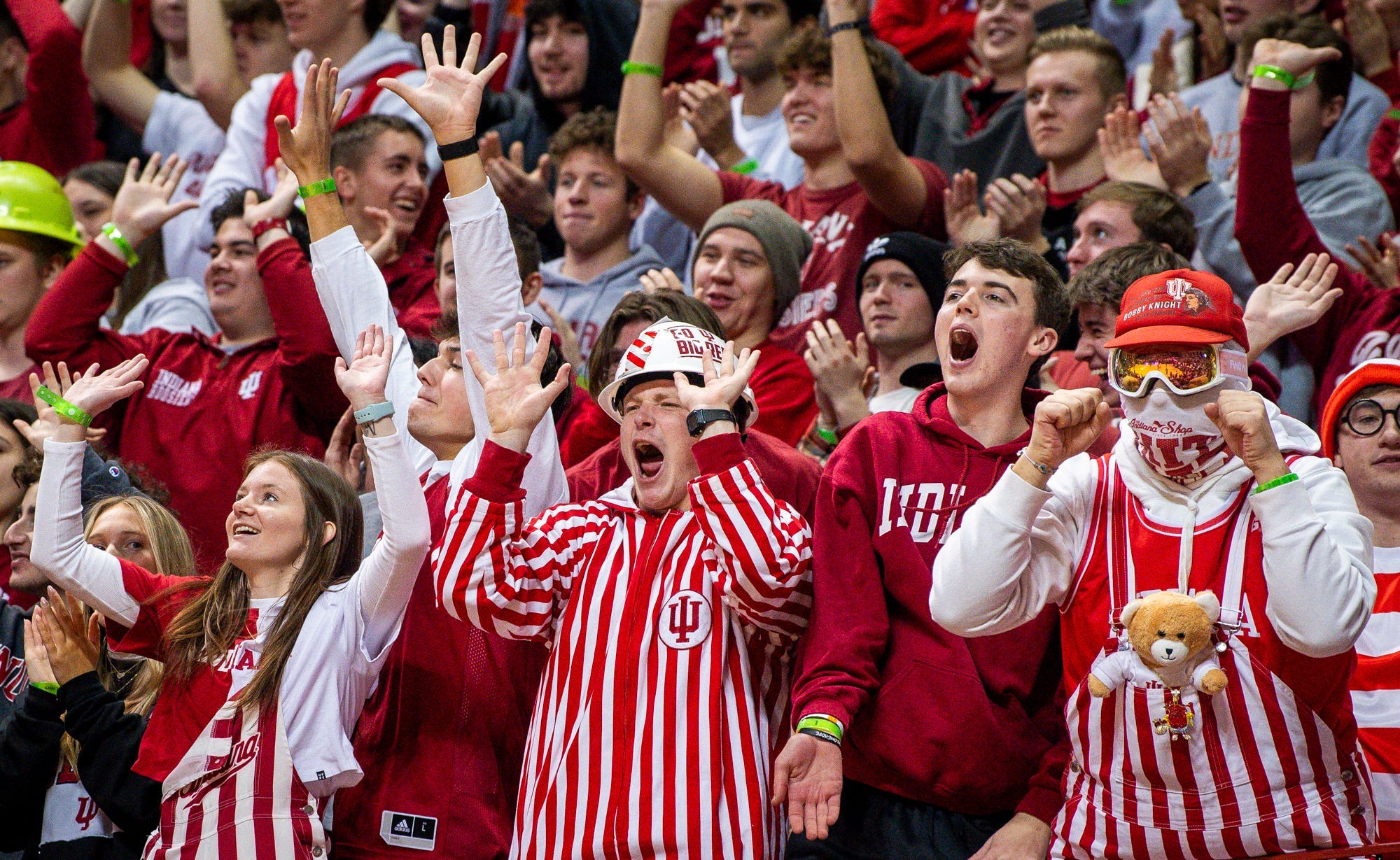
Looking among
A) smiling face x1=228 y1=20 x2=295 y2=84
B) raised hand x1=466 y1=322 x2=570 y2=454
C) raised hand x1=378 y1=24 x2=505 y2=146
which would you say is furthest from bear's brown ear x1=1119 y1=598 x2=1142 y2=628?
smiling face x1=228 y1=20 x2=295 y2=84

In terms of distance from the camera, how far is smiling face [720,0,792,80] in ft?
22.2

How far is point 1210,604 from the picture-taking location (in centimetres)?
274

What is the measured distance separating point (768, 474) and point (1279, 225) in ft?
6.50

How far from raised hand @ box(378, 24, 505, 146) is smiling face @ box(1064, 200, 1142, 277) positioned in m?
1.91

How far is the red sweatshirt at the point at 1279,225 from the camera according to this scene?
464 centimetres

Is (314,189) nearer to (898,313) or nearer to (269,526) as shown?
(269,526)

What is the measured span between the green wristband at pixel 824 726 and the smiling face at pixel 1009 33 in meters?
4.28

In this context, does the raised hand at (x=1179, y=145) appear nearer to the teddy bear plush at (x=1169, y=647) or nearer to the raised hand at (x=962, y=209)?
the raised hand at (x=962, y=209)

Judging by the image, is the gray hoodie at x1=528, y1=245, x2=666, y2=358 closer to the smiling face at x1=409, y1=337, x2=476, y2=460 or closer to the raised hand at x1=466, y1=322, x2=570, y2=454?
the smiling face at x1=409, y1=337, x2=476, y2=460

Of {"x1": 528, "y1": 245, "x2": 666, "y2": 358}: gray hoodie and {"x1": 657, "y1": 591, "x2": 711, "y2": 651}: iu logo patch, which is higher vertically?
{"x1": 528, "y1": 245, "x2": 666, "y2": 358}: gray hoodie

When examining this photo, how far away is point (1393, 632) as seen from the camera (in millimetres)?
3410

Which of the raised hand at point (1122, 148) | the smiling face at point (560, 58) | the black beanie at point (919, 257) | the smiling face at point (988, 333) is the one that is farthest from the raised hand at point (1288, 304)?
the smiling face at point (560, 58)

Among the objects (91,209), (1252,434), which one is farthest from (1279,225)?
(91,209)

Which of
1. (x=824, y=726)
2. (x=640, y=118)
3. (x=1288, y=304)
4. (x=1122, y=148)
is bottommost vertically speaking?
(x=824, y=726)
